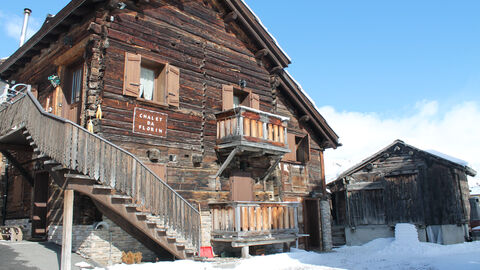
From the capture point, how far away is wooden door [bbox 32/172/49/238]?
47.3 ft

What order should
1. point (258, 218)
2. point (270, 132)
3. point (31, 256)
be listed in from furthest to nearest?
point (270, 132) < point (258, 218) < point (31, 256)

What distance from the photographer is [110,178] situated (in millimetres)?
10594

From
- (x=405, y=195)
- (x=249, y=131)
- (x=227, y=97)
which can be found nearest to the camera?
(x=249, y=131)

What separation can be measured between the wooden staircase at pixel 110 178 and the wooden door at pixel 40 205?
2792 mm

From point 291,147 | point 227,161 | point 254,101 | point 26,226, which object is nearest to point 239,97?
point 254,101

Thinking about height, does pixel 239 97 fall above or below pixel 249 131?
above

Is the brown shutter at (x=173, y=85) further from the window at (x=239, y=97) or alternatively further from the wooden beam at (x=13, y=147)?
the wooden beam at (x=13, y=147)

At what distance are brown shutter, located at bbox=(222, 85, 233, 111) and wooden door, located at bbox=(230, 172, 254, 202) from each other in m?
2.78

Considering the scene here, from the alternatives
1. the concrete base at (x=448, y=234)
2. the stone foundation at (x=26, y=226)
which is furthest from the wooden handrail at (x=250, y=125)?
the concrete base at (x=448, y=234)

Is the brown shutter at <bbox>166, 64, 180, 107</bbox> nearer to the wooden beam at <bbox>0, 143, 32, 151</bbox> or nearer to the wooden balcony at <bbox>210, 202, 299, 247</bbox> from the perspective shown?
the wooden balcony at <bbox>210, 202, 299, 247</bbox>

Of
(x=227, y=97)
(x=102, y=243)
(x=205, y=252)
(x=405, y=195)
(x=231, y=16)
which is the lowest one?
(x=205, y=252)

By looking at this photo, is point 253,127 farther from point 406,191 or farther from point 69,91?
point 406,191

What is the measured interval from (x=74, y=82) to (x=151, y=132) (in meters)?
3.64

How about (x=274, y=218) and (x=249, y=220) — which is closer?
(x=249, y=220)
